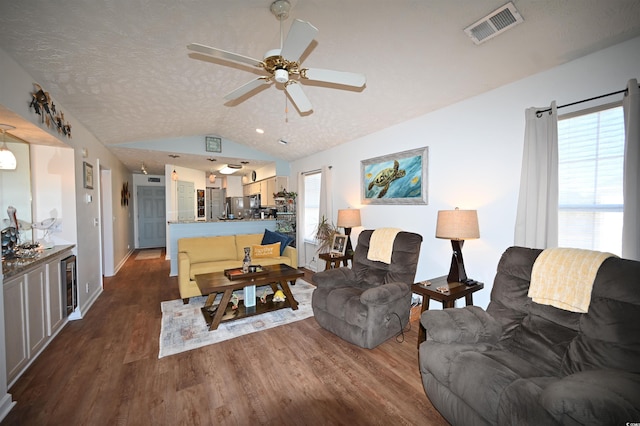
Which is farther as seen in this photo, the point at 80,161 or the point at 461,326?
the point at 80,161

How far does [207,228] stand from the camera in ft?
17.9

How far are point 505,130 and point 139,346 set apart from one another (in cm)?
420

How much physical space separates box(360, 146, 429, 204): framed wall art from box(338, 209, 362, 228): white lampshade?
319 mm

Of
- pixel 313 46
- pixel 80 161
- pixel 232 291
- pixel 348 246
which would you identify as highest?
pixel 313 46

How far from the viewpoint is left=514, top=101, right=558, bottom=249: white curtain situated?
2135mm

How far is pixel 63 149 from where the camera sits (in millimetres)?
3182

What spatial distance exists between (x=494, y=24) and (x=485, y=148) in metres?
1.16

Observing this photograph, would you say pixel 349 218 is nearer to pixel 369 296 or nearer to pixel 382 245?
pixel 382 245

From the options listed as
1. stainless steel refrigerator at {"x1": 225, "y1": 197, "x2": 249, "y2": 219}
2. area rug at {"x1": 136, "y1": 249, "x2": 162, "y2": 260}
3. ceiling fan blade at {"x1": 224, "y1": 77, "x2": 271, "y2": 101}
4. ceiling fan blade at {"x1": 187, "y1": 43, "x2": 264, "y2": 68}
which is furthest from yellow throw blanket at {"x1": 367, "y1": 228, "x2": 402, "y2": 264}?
area rug at {"x1": 136, "y1": 249, "x2": 162, "y2": 260}

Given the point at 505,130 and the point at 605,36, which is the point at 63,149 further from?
the point at 605,36

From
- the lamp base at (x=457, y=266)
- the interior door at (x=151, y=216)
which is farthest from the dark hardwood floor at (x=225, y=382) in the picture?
the interior door at (x=151, y=216)

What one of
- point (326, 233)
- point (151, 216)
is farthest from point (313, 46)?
point (151, 216)

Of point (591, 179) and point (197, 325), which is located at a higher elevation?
point (591, 179)

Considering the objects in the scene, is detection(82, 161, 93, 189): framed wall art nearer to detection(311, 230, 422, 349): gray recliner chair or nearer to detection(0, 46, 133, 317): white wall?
detection(0, 46, 133, 317): white wall
